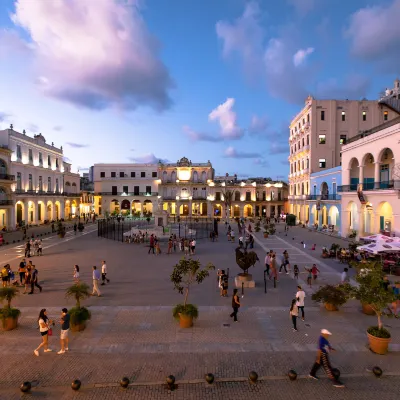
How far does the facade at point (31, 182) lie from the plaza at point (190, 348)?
30.7m

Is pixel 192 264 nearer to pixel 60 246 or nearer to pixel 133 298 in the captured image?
pixel 133 298

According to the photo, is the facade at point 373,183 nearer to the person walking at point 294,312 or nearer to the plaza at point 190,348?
the plaza at point 190,348

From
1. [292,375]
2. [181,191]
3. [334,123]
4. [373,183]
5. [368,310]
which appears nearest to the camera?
[292,375]

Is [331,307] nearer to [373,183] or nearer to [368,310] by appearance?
[368,310]

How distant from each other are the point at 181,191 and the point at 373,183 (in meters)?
47.7

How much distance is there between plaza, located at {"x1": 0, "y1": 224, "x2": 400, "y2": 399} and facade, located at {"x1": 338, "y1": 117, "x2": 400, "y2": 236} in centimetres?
1484

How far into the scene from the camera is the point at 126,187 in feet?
234

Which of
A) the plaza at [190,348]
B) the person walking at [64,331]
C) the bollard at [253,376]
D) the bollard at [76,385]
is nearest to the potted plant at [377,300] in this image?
the plaza at [190,348]

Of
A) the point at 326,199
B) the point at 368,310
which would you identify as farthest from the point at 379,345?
the point at 326,199

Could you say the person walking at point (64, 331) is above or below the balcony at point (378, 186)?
below

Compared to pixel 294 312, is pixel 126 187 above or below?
above

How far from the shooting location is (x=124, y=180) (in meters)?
70.9

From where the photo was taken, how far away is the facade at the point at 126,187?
70.5 m

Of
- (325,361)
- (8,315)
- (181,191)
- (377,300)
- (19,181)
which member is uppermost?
(19,181)
